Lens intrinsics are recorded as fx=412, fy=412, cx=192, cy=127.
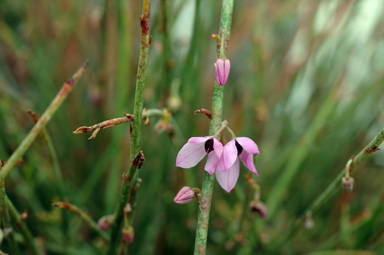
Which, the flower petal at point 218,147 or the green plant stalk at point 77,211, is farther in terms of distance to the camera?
the green plant stalk at point 77,211

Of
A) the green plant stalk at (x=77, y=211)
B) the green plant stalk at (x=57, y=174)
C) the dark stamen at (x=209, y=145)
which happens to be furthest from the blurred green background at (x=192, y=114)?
the dark stamen at (x=209, y=145)

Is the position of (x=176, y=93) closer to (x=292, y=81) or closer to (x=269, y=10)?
(x=292, y=81)

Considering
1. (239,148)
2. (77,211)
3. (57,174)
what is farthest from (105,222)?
(239,148)

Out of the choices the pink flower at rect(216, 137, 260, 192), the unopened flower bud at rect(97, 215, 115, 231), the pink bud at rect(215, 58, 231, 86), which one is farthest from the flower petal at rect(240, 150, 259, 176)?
the unopened flower bud at rect(97, 215, 115, 231)

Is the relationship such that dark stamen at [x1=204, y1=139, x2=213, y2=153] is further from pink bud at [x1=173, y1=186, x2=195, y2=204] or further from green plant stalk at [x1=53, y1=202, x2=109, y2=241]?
green plant stalk at [x1=53, y1=202, x2=109, y2=241]

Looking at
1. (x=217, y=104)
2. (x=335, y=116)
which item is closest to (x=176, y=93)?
(x=217, y=104)

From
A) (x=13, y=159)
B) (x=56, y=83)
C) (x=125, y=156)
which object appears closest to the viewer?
(x=13, y=159)

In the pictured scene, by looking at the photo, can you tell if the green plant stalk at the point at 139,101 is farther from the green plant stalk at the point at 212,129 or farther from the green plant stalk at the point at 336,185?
the green plant stalk at the point at 336,185
